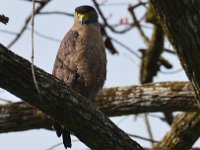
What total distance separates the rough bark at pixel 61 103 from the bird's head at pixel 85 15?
2.02 meters

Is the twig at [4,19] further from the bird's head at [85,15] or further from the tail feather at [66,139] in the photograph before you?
the bird's head at [85,15]

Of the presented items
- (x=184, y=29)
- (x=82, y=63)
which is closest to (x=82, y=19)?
(x=82, y=63)

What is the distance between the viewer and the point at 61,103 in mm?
3633

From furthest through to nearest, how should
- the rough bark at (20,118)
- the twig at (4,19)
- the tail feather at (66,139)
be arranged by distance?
the rough bark at (20,118), the tail feather at (66,139), the twig at (4,19)

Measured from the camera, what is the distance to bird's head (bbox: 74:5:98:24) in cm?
589

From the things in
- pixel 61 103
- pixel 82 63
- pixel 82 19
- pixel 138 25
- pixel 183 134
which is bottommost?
pixel 183 134

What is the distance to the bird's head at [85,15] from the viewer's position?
5.89 meters

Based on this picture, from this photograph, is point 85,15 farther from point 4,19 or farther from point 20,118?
point 4,19

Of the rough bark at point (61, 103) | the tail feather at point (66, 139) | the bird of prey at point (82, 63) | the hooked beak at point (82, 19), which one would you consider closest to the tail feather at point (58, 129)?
the tail feather at point (66, 139)

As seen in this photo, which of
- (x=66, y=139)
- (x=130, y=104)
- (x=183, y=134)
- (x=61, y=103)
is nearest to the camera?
(x=61, y=103)

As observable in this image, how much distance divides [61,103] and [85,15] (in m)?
2.47

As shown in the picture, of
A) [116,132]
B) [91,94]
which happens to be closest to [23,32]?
[91,94]

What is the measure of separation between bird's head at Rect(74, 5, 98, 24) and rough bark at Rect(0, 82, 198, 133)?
0.80 m

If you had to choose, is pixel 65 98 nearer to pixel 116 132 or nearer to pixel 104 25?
pixel 116 132
